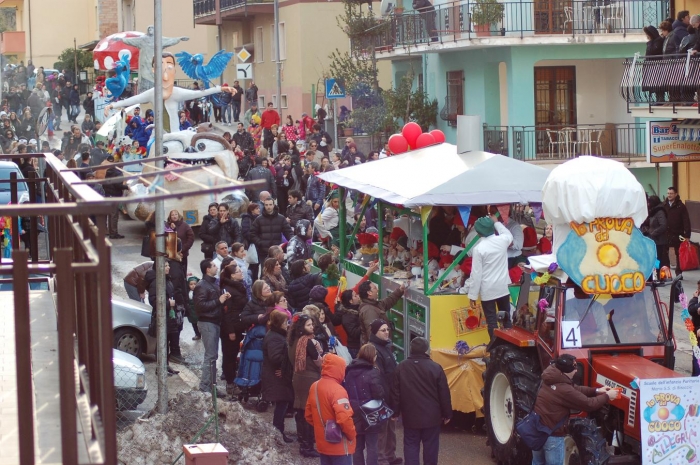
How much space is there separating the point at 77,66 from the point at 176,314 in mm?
43056

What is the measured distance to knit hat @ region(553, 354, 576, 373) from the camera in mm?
9977

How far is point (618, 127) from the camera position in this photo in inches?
1240

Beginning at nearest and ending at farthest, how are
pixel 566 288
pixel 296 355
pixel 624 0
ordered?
pixel 566 288 → pixel 296 355 → pixel 624 0

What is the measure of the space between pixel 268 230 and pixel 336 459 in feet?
28.3

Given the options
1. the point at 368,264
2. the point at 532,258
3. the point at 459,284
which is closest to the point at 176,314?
the point at 368,264

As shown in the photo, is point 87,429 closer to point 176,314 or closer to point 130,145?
point 176,314

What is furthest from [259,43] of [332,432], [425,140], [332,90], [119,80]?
[332,432]

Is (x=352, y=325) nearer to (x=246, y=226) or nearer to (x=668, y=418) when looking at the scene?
(x=668, y=418)

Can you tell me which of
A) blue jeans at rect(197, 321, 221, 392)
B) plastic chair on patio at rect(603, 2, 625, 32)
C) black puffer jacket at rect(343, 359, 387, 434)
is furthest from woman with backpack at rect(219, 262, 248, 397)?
plastic chair on patio at rect(603, 2, 625, 32)

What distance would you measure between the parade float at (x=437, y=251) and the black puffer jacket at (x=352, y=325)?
0.68 meters

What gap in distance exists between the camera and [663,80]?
22.5 metres

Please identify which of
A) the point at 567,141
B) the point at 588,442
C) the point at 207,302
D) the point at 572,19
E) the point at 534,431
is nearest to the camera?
the point at 588,442

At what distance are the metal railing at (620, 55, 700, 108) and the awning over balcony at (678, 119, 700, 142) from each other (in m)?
0.50

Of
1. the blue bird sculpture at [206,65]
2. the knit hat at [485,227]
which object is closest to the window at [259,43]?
the blue bird sculpture at [206,65]
